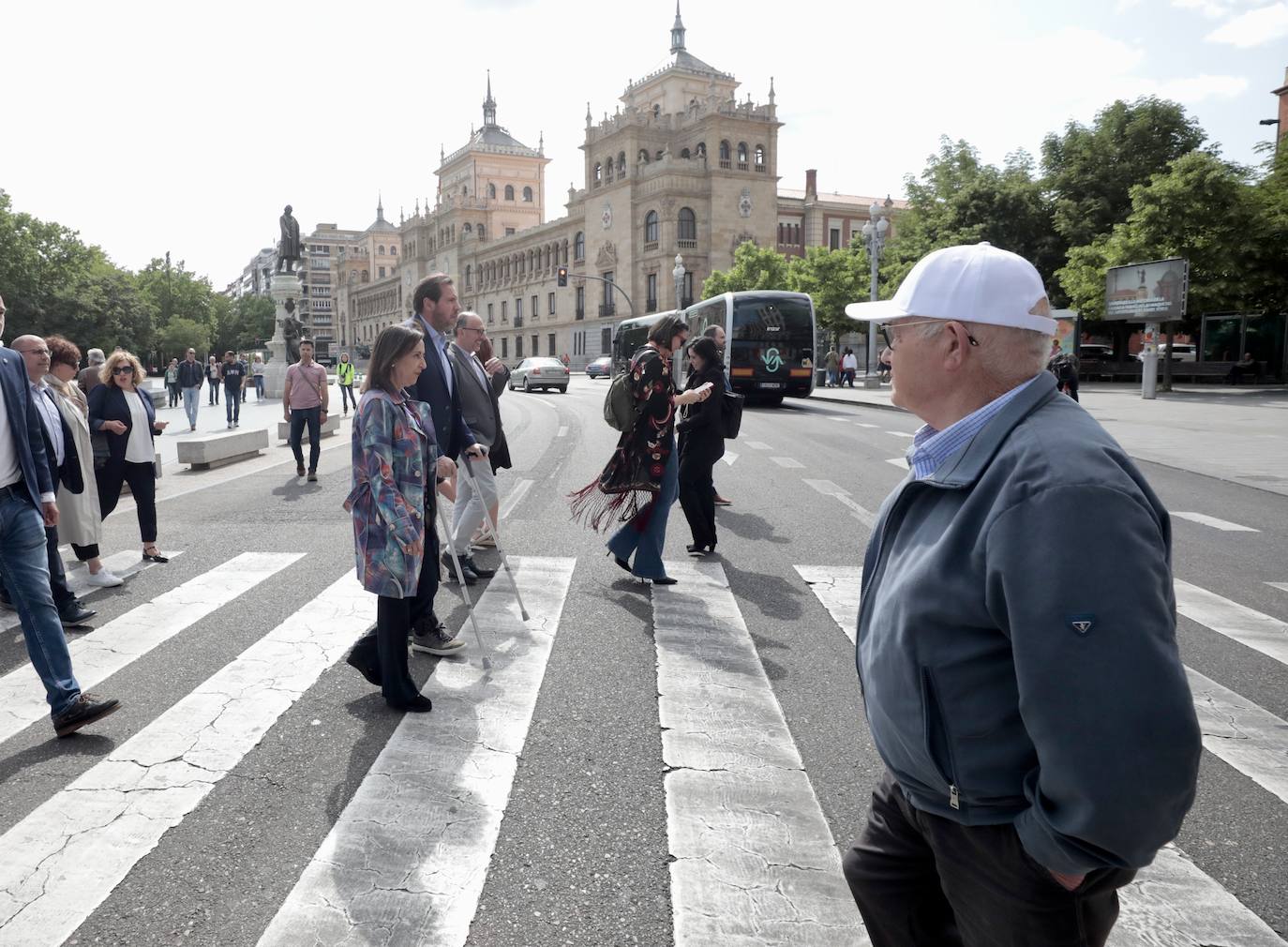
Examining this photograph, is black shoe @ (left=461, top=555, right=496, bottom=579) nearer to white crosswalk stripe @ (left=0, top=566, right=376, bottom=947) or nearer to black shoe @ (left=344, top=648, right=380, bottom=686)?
white crosswalk stripe @ (left=0, top=566, right=376, bottom=947)

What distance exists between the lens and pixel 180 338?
87.3 metres

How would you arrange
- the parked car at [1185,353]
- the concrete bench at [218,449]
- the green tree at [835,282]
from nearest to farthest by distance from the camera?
the concrete bench at [218,449] → the parked car at [1185,353] → the green tree at [835,282]

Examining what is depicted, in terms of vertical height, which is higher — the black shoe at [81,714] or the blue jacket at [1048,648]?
the blue jacket at [1048,648]

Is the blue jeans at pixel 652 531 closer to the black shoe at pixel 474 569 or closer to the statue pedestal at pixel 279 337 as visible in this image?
the black shoe at pixel 474 569

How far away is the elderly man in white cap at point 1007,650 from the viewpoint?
1403 millimetres

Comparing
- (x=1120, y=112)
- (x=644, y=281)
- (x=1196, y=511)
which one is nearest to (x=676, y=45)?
(x=644, y=281)

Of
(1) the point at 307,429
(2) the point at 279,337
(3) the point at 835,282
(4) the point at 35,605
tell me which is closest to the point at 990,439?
(4) the point at 35,605

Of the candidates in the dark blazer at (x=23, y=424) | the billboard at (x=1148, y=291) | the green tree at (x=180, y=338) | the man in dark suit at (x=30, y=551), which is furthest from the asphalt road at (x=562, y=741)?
the green tree at (x=180, y=338)

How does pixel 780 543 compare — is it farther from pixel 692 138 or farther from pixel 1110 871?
pixel 692 138

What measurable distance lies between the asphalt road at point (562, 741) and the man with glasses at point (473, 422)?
1.45 ft

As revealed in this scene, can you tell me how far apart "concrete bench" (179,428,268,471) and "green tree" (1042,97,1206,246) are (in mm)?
35504

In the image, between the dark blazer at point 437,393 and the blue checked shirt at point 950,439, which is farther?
the dark blazer at point 437,393

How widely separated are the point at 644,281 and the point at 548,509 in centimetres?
6183

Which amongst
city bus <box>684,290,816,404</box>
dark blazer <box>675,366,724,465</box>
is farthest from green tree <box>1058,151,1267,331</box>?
dark blazer <box>675,366,724,465</box>
